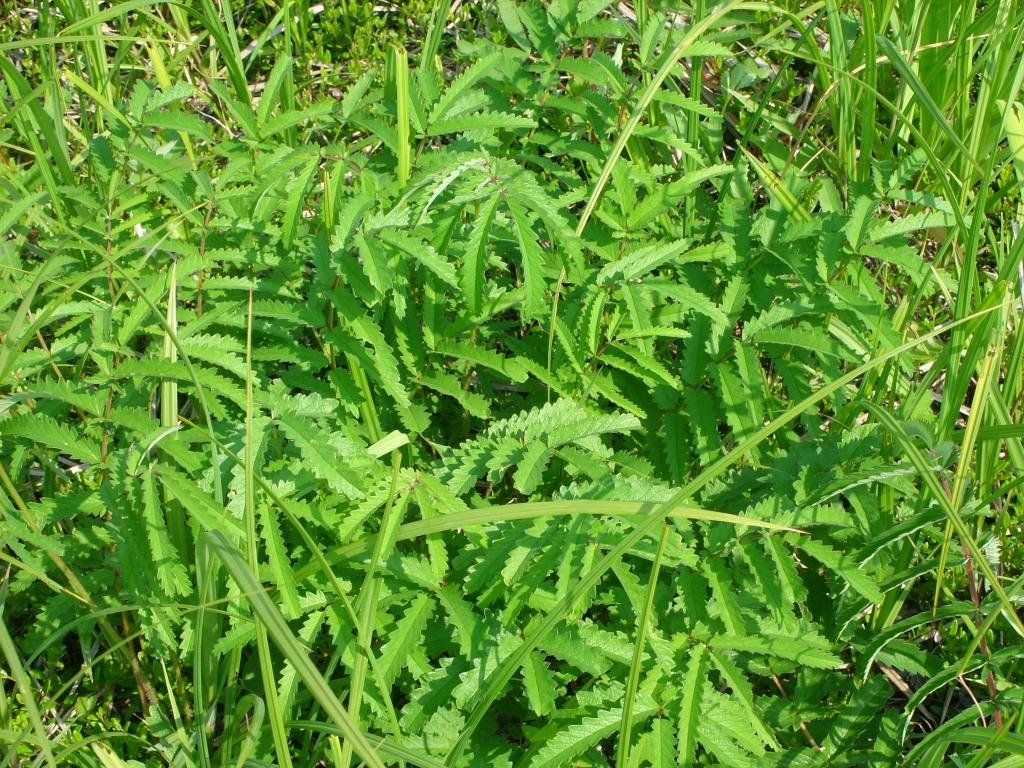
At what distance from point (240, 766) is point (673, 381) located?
3.79 feet

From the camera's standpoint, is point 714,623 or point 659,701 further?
point 714,623

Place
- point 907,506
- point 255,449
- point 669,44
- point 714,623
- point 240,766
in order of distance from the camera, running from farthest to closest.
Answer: point 669,44 < point 907,506 < point 714,623 < point 255,449 < point 240,766

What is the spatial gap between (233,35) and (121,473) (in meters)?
1.51

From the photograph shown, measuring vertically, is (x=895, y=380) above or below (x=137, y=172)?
below

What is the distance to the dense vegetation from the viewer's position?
179 centimetres

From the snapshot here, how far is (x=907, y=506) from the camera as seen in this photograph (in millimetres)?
2168

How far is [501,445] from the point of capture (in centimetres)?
190

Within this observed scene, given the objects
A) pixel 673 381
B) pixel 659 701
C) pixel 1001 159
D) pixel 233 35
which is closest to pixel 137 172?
pixel 233 35

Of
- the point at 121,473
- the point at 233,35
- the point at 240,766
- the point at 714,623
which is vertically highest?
the point at 233,35

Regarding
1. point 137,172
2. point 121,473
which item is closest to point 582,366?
point 121,473

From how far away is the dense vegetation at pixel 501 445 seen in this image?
1.79 m

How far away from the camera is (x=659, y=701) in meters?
1.82

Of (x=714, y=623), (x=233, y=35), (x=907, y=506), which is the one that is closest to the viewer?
(x=714, y=623)

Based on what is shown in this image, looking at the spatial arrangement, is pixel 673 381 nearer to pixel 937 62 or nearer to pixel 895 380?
pixel 895 380
